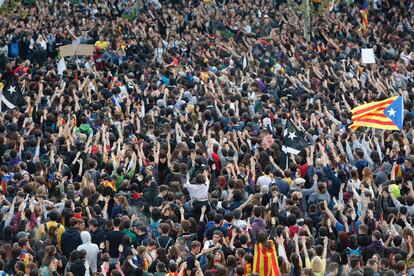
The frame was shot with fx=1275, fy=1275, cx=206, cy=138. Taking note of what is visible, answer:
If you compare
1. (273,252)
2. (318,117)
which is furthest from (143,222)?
(318,117)

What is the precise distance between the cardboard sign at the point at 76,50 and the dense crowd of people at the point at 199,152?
0.91 ft

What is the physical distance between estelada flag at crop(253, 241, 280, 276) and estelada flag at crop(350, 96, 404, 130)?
7023mm

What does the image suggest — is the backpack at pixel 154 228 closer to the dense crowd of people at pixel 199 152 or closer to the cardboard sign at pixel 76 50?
the dense crowd of people at pixel 199 152

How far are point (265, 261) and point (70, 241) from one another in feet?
9.39

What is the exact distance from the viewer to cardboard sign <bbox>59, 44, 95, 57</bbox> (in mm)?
31578

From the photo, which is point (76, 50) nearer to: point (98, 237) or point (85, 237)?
point (98, 237)

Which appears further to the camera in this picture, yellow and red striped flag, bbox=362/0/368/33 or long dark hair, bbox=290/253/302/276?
yellow and red striped flag, bbox=362/0/368/33

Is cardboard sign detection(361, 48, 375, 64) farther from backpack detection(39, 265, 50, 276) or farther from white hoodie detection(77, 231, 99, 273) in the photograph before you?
backpack detection(39, 265, 50, 276)

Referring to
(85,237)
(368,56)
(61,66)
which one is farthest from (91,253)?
(368,56)

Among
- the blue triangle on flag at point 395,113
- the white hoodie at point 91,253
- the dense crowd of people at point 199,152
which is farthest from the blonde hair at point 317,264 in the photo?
the blue triangle on flag at point 395,113

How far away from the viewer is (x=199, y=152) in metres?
21.7

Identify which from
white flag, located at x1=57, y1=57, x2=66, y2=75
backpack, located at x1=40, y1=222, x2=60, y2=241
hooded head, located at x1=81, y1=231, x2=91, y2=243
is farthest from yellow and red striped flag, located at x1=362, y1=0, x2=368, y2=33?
hooded head, located at x1=81, y1=231, x2=91, y2=243

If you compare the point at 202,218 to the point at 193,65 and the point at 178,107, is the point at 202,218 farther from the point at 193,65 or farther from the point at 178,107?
the point at 193,65

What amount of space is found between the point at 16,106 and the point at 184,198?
24.9 ft
